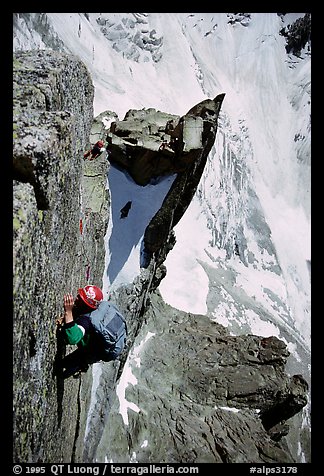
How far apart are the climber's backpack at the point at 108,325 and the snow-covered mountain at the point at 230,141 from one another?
733 cm

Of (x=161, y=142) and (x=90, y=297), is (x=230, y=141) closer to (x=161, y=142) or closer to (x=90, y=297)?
(x=161, y=142)

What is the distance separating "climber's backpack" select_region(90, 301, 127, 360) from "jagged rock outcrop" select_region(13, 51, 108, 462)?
517 mm

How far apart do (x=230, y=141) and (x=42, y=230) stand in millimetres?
37644

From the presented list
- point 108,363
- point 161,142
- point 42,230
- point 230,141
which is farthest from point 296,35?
point 42,230

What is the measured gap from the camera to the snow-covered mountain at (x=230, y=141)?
86.3ft

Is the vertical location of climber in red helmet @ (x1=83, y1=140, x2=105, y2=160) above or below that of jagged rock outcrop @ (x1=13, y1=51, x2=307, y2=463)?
above

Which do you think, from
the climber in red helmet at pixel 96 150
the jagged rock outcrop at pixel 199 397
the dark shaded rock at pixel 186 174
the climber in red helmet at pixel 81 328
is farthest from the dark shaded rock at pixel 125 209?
the climber in red helmet at pixel 81 328

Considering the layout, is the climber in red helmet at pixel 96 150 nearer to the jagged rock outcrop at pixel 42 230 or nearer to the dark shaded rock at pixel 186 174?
the dark shaded rock at pixel 186 174

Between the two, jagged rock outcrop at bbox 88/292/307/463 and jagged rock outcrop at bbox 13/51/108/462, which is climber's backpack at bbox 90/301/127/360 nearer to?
jagged rock outcrop at bbox 13/51/108/462

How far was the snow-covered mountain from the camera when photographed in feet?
86.3

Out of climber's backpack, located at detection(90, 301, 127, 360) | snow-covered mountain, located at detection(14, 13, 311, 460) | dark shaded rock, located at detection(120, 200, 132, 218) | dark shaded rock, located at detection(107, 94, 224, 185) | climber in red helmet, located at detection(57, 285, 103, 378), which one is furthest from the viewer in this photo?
snow-covered mountain, located at detection(14, 13, 311, 460)

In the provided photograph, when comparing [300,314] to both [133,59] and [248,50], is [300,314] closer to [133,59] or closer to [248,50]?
[133,59]

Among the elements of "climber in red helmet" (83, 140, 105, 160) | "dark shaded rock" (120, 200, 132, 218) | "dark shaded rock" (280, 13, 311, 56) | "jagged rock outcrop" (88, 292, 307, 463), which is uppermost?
"dark shaded rock" (280, 13, 311, 56)

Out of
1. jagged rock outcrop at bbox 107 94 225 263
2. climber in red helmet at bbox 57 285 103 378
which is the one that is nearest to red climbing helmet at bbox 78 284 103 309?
climber in red helmet at bbox 57 285 103 378
